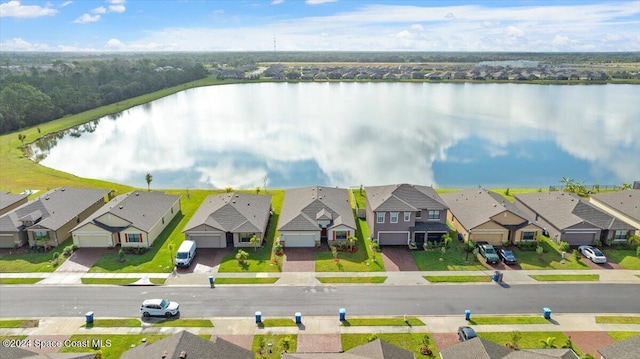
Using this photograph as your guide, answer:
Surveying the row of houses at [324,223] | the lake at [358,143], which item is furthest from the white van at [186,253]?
the lake at [358,143]

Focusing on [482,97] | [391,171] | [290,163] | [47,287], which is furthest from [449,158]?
[482,97]

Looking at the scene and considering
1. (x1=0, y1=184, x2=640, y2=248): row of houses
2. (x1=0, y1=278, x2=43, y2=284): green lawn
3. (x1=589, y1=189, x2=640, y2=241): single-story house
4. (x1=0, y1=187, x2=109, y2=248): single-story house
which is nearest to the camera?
(x1=0, y1=278, x2=43, y2=284): green lawn

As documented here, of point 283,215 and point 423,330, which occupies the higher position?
point 283,215

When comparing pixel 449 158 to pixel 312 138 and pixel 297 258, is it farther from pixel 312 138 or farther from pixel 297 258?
pixel 297 258

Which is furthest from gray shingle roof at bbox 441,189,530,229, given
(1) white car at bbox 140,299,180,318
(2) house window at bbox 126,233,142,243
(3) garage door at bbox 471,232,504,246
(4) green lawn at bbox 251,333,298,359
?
(2) house window at bbox 126,233,142,243

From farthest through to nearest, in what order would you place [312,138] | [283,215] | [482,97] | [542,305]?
[482,97], [312,138], [283,215], [542,305]

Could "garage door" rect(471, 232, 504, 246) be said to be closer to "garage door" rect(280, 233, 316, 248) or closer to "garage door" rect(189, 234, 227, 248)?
"garage door" rect(280, 233, 316, 248)

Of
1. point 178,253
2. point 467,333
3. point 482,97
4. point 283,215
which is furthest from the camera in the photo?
point 482,97
